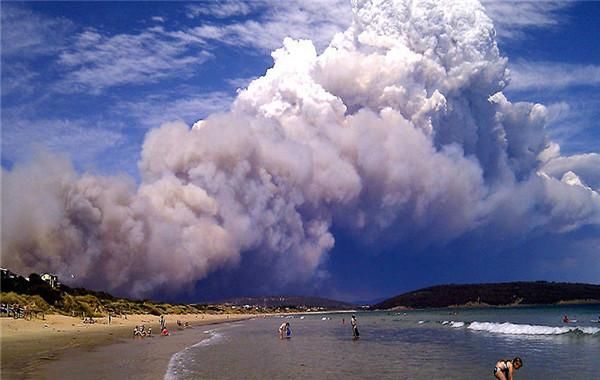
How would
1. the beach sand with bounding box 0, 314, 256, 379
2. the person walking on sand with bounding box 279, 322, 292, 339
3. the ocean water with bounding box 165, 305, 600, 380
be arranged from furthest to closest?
1. the person walking on sand with bounding box 279, 322, 292, 339
2. the beach sand with bounding box 0, 314, 256, 379
3. the ocean water with bounding box 165, 305, 600, 380

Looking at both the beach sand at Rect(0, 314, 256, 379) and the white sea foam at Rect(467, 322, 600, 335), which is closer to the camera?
the beach sand at Rect(0, 314, 256, 379)

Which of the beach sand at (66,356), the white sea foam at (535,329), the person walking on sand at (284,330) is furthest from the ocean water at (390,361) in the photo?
the person walking on sand at (284,330)

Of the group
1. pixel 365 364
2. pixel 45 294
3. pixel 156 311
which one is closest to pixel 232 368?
pixel 365 364

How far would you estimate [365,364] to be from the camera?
104ft

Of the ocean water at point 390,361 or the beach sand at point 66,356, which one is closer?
the ocean water at point 390,361

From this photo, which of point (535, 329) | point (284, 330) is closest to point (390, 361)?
point (284, 330)

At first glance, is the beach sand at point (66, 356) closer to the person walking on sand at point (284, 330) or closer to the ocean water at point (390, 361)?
the ocean water at point (390, 361)

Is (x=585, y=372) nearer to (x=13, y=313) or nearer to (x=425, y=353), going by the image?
(x=425, y=353)

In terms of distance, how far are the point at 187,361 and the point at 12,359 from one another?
379 inches

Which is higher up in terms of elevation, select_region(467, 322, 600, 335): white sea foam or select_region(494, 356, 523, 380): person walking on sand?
select_region(494, 356, 523, 380): person walking on sand

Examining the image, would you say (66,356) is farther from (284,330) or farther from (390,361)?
(284,330)

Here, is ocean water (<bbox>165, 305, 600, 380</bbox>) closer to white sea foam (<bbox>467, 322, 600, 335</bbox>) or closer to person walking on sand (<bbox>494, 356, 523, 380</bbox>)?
person walking on sand (<bbox>494, 356, 523, 380</bbox>)

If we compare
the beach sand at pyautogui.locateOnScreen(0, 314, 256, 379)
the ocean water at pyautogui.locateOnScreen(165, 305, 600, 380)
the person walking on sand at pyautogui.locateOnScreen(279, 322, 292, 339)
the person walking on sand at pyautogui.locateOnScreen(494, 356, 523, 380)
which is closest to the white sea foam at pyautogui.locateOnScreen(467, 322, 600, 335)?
the ocean water at pyautogui.locateOnScreen(165, 305, 600, 380)

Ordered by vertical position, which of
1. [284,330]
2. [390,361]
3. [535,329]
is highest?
[284,330]
